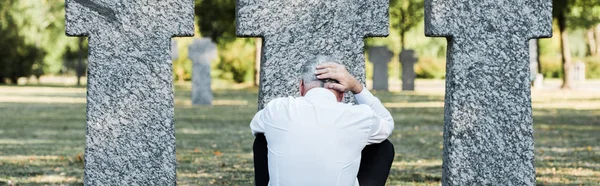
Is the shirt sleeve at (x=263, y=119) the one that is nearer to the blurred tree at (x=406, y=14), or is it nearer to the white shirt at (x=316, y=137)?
the white shirt at (x=316, y=137)

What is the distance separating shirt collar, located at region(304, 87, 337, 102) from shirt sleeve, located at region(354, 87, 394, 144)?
0.24 metres

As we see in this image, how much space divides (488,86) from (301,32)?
1187 millimetres

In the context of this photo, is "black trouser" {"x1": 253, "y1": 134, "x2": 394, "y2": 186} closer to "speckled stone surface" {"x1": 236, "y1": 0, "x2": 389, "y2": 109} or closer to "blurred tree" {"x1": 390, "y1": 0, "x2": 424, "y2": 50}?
"speckled stone surface" {"x1": 236, "y1": 0, "x2": 389, "y2": 109}

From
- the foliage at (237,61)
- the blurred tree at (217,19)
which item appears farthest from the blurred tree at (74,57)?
the blurred tree at (217,19)

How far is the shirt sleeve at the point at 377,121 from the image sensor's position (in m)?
4.89

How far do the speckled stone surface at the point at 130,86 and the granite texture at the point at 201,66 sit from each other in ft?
56.2

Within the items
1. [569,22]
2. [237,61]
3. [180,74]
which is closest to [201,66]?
→ [569,22]

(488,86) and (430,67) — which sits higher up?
(430,67)

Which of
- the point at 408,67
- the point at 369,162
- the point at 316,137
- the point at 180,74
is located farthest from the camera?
the point at 180,74

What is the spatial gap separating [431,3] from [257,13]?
104 cm

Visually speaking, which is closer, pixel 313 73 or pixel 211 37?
pixel 313 73

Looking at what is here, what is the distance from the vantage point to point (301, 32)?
6.15m

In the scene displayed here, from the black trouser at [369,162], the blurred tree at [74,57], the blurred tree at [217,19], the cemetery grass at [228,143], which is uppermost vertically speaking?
the blurred tree at [217,19]

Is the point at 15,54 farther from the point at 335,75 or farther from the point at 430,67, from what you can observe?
the point at 335,75
